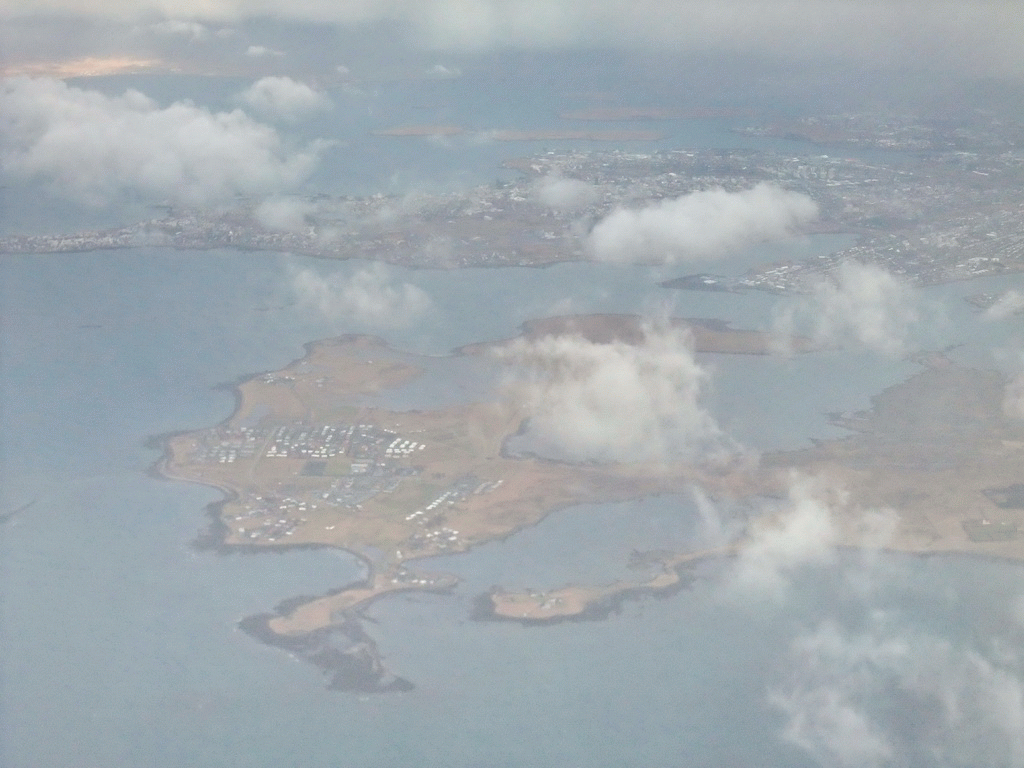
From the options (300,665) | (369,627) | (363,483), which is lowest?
(300,665)

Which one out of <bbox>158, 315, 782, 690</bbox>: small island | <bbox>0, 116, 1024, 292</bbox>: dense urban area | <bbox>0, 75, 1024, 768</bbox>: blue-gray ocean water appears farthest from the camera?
<bbox>0, 116, 1024, 292</bbox>: dense urban area

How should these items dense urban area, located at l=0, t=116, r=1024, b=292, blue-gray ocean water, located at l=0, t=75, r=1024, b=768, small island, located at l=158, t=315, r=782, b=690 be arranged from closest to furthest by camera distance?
1. blue-gray ocean water, located at l=0, t=75, r=1024, b=768
2. small island, located at l=158, t=315, r=782, b=690
3. dense urban area, located at l=0, t=116, r=1024, b=292

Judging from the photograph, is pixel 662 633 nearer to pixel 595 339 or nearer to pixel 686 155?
pixel 595 339

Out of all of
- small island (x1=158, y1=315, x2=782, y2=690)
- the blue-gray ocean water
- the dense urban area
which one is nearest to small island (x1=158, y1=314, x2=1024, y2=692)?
small island (x1=158, y1=315, x2=782, y2=690)

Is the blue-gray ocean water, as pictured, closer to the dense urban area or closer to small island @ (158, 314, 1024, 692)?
small island @ (158, 314, 1024, 692)

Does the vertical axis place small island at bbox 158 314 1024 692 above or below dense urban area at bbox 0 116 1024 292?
below

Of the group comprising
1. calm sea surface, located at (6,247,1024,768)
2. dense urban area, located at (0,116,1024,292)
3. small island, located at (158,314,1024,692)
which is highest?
dense urban area, located at (0,116,1024,292)

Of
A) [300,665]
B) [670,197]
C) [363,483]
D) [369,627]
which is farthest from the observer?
[670,197]

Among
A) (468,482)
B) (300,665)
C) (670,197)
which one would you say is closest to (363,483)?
(468,482)

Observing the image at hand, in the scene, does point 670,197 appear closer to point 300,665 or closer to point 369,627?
point 369,627
